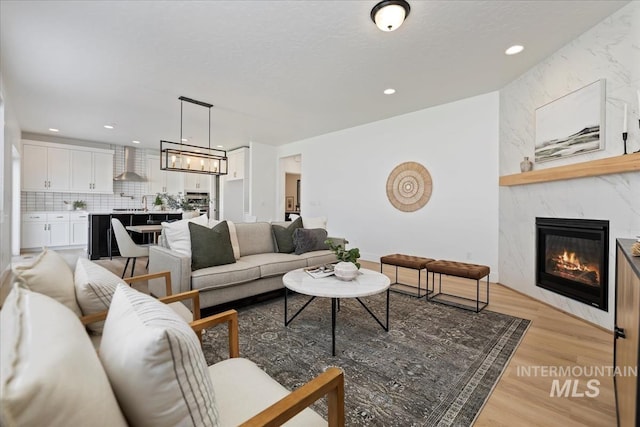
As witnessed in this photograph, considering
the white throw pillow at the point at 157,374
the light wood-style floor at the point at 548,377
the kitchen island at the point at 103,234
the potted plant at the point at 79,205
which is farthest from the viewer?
the potted plant at the point at 79,205

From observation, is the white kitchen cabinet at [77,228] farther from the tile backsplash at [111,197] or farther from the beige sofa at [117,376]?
the beige sofa at [117,376]

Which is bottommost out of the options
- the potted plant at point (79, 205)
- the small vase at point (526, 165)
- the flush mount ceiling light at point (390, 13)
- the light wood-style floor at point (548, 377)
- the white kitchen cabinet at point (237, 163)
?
the light wood-style floor at point (548, 377)

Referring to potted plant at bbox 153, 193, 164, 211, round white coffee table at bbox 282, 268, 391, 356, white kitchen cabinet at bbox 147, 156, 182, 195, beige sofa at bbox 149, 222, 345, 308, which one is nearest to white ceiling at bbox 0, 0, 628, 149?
beige sofa at bbox 149, 222, 345, 308

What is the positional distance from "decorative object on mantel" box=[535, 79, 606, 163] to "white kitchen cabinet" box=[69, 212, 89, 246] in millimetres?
8631

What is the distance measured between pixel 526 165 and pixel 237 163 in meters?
6.15

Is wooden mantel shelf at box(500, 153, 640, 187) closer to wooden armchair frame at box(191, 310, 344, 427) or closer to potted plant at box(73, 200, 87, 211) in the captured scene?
wooden armchair frame at box(191, 310, 344, 427)

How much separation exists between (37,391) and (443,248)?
15.4 feet

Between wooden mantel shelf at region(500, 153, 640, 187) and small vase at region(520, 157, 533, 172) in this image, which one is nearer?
wooden mantel shelf at region(500, 153, 640, 187)

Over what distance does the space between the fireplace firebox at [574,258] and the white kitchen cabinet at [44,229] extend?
8.97 metres

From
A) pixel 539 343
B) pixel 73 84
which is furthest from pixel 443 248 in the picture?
pixel 73 84

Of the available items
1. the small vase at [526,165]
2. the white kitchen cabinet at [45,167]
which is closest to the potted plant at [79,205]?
the white kitchen cabinet at [45,167]

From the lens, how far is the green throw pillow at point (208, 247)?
107 inches

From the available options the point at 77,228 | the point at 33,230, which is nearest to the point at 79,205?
the point at 77,228

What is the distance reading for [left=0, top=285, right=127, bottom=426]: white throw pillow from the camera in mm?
398
